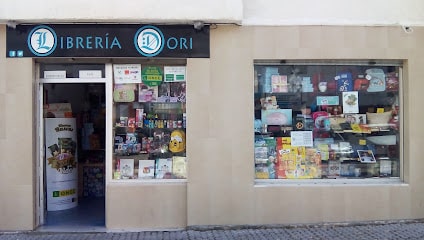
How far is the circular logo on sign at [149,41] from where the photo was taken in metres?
7.45

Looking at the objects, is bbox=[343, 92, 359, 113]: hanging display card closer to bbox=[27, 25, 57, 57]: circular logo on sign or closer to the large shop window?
the large shop window

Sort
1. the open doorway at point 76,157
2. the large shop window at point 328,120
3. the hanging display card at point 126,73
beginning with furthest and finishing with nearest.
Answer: the open doorway at point 76,157
the large shop window at point 328,120
the hanging display card at point 126,73

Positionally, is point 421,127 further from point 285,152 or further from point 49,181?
point 49,181

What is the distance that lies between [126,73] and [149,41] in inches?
26.0

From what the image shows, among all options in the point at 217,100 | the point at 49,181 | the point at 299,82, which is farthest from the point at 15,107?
the point at 299,82

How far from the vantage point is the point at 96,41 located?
7422 mm

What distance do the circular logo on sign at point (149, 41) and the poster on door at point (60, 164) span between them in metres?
2.15

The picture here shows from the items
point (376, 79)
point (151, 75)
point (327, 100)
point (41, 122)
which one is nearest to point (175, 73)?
point (151, 75)

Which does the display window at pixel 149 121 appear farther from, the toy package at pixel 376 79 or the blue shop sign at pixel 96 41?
the toy package at pixel 376 79

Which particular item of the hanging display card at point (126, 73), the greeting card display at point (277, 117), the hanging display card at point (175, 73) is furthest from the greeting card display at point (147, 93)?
the greeting card display at point (277, 117)

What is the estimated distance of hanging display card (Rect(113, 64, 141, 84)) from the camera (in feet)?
25.4

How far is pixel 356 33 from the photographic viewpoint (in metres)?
7.65

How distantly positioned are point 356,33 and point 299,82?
3.66 ft

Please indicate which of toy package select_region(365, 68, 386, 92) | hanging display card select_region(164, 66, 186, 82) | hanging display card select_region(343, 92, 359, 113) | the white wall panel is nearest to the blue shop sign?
hanging display card select_region(164, 66, 186, 82)
